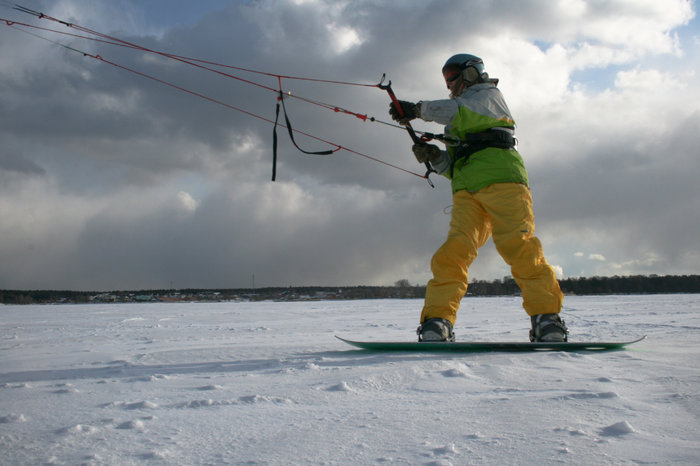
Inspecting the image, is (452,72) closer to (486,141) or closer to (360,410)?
(486,141)

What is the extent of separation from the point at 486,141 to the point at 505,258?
2.65ft

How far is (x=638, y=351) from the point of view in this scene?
262 centimetres

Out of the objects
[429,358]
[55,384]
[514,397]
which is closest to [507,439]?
[514,397]

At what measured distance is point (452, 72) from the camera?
3619 mm

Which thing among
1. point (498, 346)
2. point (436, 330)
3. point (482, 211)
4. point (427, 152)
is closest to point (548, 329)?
point (498, 346)

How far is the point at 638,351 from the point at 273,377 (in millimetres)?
1996

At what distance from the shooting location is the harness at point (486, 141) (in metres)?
3.27

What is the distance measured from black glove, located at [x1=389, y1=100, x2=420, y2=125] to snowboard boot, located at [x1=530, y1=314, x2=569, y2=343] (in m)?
1.61

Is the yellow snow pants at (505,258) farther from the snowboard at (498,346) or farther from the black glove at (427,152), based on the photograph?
the black glove at (427,152)

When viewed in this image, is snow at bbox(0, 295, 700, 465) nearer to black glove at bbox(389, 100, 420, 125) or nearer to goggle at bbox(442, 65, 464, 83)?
black glove at bbox(389, 100, 420, 125)

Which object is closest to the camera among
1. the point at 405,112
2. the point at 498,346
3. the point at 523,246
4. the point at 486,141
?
the point at 498,346

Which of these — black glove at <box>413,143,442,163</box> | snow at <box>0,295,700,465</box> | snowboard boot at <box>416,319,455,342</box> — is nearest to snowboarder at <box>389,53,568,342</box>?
snowboard boot at <box>416,319,455,342</box>

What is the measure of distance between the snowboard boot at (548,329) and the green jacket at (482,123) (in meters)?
0.90

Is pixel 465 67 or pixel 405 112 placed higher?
pixel 465 67
